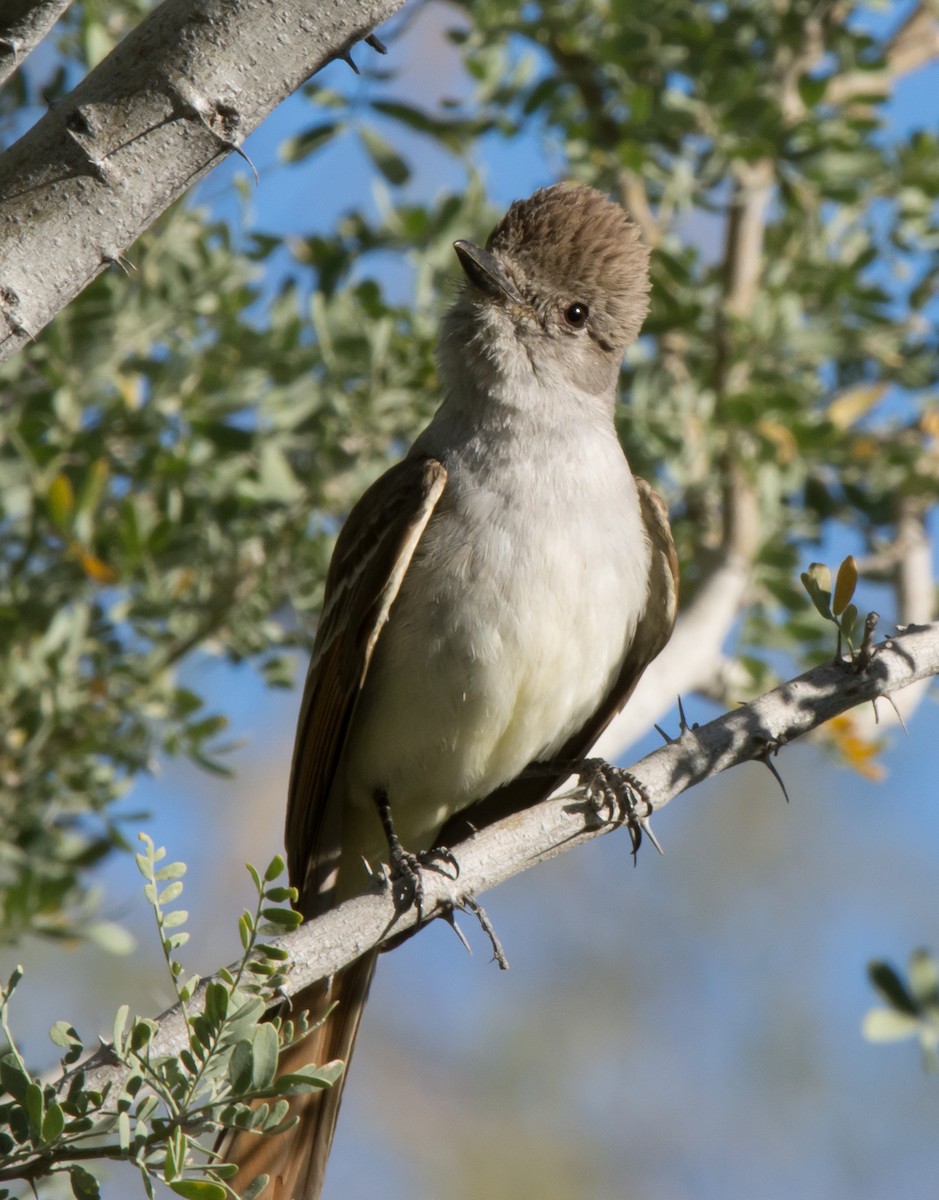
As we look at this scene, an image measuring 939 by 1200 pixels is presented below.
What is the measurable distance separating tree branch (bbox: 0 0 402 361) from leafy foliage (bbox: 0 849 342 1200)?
0.81 metres

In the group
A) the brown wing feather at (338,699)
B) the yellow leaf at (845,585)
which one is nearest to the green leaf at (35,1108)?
the yellow leaf at (845,585)

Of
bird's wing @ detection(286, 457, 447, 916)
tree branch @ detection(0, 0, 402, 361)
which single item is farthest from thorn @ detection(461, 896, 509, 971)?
tree branch @ detection(0, 0, 402, 361)

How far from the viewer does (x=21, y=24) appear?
79.4 inches

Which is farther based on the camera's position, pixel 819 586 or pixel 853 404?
pixel 853 404

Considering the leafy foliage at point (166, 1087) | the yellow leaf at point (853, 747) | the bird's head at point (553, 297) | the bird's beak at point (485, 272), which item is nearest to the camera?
the leafy foliage at point (166, 1087)

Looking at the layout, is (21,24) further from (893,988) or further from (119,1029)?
(893,988)

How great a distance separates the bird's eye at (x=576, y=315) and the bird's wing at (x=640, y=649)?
1.53 ft

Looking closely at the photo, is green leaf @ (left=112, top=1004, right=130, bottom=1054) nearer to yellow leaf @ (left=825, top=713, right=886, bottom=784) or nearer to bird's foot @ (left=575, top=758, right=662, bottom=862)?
bird's foot @ (left=575, top=758, right=662, bottom=862)

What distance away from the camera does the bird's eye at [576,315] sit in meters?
4.37

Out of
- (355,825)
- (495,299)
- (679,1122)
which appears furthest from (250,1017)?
(679,1122)

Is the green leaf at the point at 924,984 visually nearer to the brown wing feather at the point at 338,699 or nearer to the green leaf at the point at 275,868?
the brown wing feather at the point at 338,699

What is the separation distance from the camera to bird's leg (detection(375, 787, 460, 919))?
3176 mm

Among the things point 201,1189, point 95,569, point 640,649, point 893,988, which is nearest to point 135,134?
point 201,1189

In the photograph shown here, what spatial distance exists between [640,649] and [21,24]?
2.67 m
